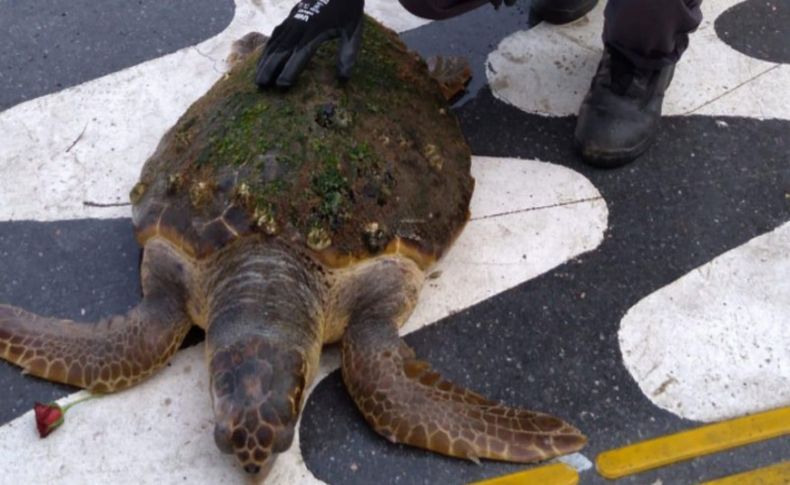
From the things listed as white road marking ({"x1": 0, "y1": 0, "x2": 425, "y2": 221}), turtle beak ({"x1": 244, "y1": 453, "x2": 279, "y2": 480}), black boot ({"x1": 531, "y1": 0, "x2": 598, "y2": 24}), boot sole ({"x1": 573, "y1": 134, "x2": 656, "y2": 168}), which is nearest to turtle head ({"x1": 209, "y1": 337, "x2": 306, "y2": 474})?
turtle beak ({"x1": 244, "y1": 453, "x2": 279, "y2": 480})

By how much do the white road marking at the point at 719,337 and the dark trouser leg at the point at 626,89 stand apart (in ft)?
1.44

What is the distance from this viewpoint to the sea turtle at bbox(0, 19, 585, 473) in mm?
1670

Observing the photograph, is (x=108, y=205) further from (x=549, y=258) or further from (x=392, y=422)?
(x=549, y=258)

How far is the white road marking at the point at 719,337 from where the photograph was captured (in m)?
1.84

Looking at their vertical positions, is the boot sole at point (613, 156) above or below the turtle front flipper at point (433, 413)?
above

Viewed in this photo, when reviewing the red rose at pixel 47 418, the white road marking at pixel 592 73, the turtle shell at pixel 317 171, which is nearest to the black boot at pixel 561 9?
the white road marking at pixel 592 73

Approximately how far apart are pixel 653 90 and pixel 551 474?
124 centimetres

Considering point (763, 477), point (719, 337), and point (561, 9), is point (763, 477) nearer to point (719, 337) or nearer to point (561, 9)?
point (719, 337)

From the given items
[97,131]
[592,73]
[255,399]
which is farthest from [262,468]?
[592,73]

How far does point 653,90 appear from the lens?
2346 mm

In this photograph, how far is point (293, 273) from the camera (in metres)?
1.75

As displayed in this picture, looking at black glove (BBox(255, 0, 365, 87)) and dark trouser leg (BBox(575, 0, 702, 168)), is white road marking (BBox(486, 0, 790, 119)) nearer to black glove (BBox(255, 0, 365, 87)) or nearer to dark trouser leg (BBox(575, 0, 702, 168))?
dark trouser leg (BBox(575, 0, 702, 168))

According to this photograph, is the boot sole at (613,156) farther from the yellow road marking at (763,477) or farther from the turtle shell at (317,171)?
the yellow road marking at (763,477)

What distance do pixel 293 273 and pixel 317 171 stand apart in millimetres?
254
